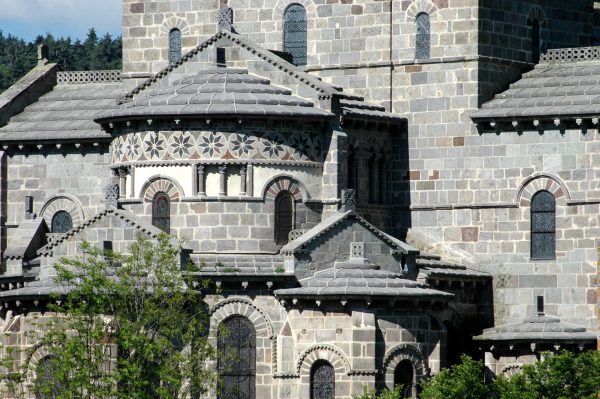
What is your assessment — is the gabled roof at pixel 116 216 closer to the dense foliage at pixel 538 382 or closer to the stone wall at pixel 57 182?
the stone wall at pixel 57 182

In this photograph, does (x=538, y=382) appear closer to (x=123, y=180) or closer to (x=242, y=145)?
(x=242, y=145)

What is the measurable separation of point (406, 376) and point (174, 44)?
1668 cm

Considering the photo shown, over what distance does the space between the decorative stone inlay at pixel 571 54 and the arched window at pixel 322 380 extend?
14.8 meters

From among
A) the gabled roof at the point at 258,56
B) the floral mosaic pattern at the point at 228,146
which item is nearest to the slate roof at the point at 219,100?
the gabled roof at the point at 258,56

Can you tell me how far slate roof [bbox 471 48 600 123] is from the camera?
77062 millimetres

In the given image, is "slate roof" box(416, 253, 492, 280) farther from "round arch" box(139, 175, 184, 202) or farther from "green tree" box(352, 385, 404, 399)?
"round arch" box(139, 175, 184, 202)

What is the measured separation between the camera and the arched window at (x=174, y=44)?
83.4 meters

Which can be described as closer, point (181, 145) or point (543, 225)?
point (181, 145)

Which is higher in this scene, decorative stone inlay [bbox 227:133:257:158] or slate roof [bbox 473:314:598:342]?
decorative stone inlay [bbox 227:133:257:158]

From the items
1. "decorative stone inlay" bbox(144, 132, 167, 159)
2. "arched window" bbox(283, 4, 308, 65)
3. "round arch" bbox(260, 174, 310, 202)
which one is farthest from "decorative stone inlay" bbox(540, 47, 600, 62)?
"decorative stone inlay" bbox(144, 132, 167, 159)

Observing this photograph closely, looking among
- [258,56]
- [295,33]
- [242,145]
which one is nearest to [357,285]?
[242,145]

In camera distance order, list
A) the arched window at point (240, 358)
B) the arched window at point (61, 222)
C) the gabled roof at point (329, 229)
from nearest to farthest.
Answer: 1. the arched window at point (240, 358)
2. the gabled roof at point (329, 229)
3. the arched window at point (61, 222)

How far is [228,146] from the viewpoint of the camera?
75625 mm

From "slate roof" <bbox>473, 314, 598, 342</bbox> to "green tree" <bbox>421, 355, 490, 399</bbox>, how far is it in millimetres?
2234
